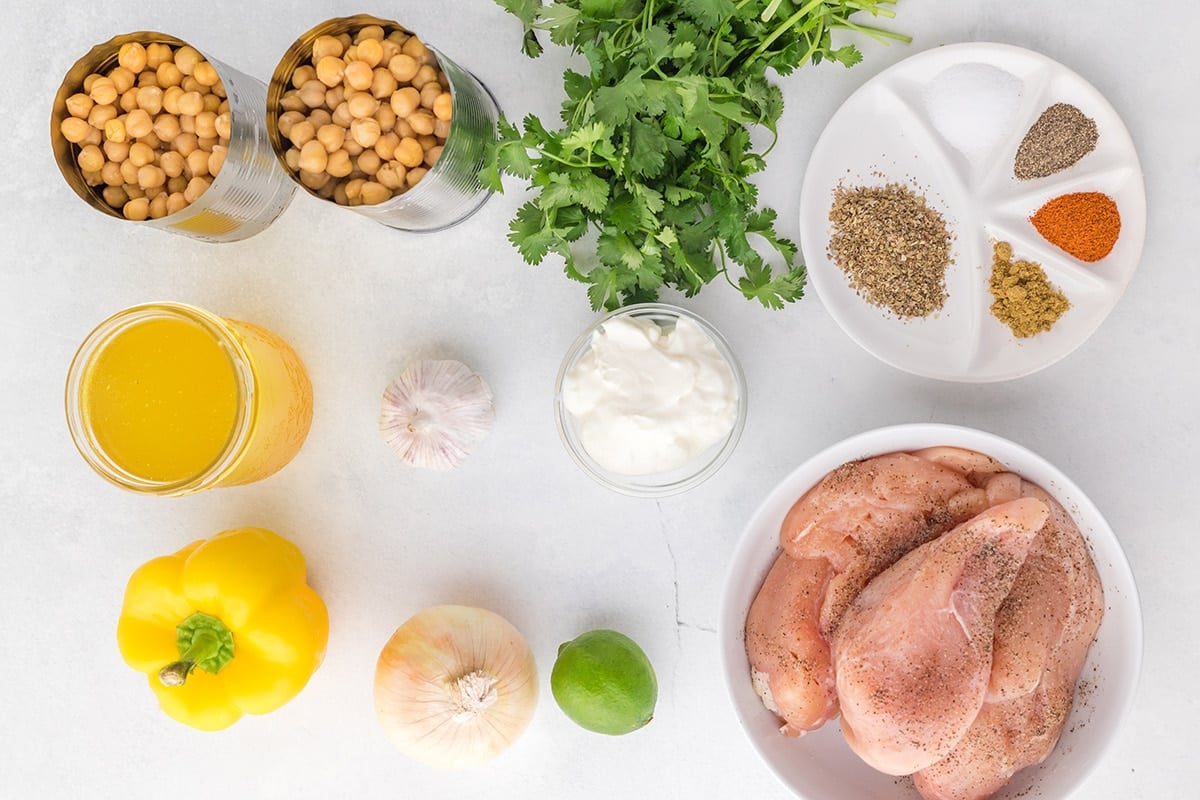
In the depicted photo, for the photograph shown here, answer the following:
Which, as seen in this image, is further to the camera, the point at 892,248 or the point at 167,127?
the point at 892,248

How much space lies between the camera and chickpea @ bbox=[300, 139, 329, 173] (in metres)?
1.27

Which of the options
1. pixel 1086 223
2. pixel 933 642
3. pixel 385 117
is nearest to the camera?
pixel 933 642

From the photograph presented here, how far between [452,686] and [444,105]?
0.86 metres

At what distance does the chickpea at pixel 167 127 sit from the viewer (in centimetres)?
133

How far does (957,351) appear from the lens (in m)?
1.47

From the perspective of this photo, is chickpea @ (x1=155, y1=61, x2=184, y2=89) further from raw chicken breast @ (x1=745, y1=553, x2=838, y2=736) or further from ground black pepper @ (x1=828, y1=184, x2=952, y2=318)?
raw chicken breast @ (x1=745, y1=553, x2=838, y2=736)

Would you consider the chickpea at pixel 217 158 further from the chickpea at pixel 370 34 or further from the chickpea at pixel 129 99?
the chickpea at pixel 370 34

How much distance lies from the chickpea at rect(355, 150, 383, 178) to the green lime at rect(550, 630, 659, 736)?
764 mm

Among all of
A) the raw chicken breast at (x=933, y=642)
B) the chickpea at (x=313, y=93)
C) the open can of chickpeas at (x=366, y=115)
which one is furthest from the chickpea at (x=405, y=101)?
the raw chicken breast at (x=933, y=642)

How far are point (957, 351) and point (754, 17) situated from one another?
1.98 ft

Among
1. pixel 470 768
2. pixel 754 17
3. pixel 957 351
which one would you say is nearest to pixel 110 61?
pixel 754 17

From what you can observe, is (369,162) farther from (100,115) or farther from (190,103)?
(100,115)

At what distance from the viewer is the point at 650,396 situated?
1385 mm

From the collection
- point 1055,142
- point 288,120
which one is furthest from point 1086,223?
point 288,120
